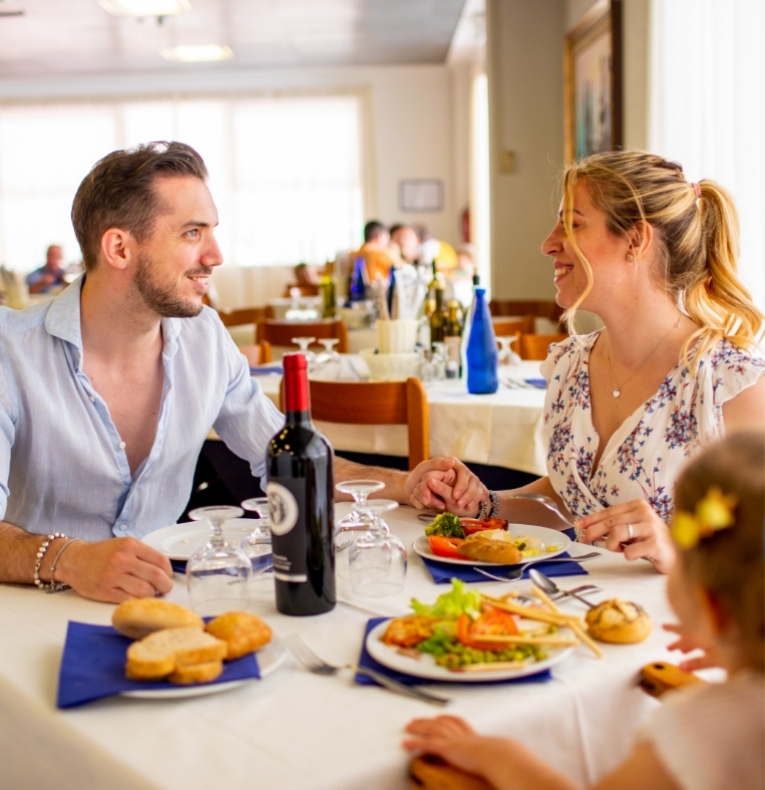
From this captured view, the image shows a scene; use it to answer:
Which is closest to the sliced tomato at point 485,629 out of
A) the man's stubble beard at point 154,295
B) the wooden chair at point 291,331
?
the man's stubble beard at point 154,295

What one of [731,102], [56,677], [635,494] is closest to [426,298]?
[731,102]

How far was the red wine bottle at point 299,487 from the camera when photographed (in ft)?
3.50

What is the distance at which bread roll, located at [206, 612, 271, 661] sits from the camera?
984 mm

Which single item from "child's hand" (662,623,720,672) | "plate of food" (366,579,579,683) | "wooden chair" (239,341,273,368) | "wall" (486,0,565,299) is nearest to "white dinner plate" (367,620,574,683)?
"plate of food" (366,579,579,683)

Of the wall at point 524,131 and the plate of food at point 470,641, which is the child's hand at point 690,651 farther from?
the wall at point 524,131

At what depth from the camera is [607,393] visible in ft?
6.41

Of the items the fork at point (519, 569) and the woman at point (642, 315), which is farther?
the woman at point (642, 315)

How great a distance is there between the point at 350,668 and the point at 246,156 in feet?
41.6

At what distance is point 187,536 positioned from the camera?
4.85ft

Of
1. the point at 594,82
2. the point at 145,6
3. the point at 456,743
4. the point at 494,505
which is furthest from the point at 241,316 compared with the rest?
the point at 456,743

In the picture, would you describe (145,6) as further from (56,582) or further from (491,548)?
(491,548)

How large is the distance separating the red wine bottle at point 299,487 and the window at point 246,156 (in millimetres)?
12151

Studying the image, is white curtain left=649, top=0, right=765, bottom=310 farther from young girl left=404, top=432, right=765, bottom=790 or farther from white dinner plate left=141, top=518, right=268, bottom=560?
young girl left=404, top=432, right=765, bottom=790

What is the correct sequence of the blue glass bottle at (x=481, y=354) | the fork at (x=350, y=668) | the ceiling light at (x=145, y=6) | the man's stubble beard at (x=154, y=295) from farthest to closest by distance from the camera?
the ceiling light at (x=145, y=6)
the blue glass bottle at (x=481, y=354)
the man's stubble beard at (x=154, y=295)
the fork at (x=350, y=668)
